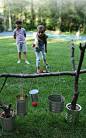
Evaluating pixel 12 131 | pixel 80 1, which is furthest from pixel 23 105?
pixel 80 1

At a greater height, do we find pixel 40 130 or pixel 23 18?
pixel 23 18

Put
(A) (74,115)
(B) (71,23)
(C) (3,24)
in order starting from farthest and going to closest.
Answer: (B) (71,23) → (C) (3,24) → (A) (74,115)

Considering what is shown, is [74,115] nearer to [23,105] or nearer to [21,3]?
[23,105]

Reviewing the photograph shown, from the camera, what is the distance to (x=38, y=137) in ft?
7.23

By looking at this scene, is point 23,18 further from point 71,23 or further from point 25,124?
point 25,124

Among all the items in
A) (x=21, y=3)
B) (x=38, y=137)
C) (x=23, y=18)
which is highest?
(x=21, y=3)

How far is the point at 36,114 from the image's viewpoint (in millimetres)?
2707

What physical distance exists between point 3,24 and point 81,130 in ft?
104

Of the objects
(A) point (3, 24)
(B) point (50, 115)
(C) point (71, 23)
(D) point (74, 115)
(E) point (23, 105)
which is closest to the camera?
(E) point (23, 105)

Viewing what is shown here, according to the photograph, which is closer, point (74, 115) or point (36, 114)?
point (74, 115)

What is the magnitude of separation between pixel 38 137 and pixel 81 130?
0.70 metres

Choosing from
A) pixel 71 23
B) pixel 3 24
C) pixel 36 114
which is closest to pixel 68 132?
pixel 36 114

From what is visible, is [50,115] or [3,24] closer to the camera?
[50,115]

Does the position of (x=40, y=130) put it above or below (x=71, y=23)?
below
